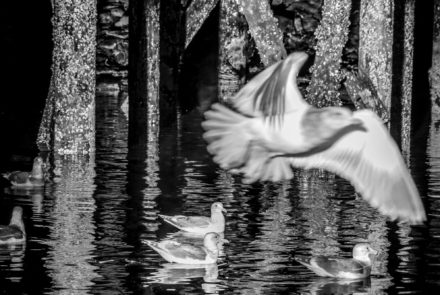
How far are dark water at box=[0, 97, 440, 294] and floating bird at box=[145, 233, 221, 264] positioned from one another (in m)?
0.09

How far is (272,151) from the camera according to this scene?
12.1 m

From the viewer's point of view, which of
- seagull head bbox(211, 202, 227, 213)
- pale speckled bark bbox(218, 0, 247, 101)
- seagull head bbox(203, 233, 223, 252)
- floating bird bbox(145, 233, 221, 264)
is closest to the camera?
floating bird bbox(145, 233, 221, 264)

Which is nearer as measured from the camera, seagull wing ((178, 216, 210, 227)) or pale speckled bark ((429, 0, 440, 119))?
seagull wing ((178, 216, 210, 227))

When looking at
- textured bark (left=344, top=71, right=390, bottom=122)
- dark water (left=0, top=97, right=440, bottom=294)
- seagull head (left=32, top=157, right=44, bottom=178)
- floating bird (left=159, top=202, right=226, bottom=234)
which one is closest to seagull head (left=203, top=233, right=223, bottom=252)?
dark water (left=0, top=97, right=440, bottom=294)

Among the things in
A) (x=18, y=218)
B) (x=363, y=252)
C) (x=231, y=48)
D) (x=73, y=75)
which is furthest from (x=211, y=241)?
(x=231, y=48)

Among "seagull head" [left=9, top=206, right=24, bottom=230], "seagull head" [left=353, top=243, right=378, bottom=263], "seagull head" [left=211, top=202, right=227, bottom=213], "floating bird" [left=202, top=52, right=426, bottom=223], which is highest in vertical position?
"floating bird" [left=202, top=52, right=426, bottom=223]

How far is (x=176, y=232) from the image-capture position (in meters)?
13.8

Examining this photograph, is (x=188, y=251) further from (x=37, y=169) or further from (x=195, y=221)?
(x=37, y=169)

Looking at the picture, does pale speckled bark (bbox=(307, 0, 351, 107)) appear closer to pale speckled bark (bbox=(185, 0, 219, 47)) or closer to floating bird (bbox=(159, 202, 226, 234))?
pale speckled bark (bbox=(185, 0, 219, 47))

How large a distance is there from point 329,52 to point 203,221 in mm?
3398

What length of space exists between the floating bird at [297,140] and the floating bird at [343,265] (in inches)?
23.2

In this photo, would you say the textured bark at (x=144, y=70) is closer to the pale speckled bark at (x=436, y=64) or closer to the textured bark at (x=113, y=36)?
the pale speckled bark at (x=436, y=64)

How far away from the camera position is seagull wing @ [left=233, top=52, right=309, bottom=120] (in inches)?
440

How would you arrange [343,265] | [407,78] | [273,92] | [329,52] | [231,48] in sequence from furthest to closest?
[231,48]
[407,78]
[329,52]
[343,265]
[273,92]
